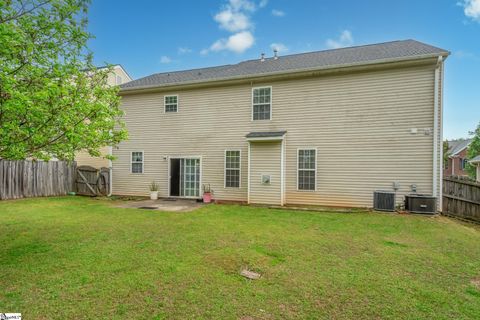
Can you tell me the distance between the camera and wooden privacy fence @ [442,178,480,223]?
26.2 ft

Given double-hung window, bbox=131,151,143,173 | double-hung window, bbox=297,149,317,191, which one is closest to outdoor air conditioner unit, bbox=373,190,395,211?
double-hung window, bbox=297,149,317,191

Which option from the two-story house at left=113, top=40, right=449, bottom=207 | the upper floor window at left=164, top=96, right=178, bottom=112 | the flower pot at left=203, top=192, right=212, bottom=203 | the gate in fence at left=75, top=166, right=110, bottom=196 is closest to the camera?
the two-story house at left=113, top=40, right=449, bottom=207

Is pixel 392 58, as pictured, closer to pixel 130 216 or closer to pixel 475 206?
pixel 475 206

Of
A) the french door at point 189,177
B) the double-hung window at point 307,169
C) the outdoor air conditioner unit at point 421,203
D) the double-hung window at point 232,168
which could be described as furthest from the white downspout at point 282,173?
the outdoor air conditioner unit at point 421,203

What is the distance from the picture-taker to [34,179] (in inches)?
457

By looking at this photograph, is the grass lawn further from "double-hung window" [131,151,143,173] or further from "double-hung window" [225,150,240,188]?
"double-hung window" [131,151,143,173]

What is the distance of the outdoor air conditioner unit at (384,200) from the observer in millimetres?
8422

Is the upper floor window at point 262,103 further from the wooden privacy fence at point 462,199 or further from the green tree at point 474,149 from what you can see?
the green tree at point 474,149

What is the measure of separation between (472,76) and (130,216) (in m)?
21.8

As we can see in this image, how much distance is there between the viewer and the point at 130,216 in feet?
25.2

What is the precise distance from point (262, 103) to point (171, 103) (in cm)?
461

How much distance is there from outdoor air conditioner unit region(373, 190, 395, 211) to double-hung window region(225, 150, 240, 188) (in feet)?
17.9

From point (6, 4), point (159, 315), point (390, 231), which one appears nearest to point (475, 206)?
point (390, 231)

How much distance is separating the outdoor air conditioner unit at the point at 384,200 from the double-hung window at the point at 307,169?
7.34 feet
